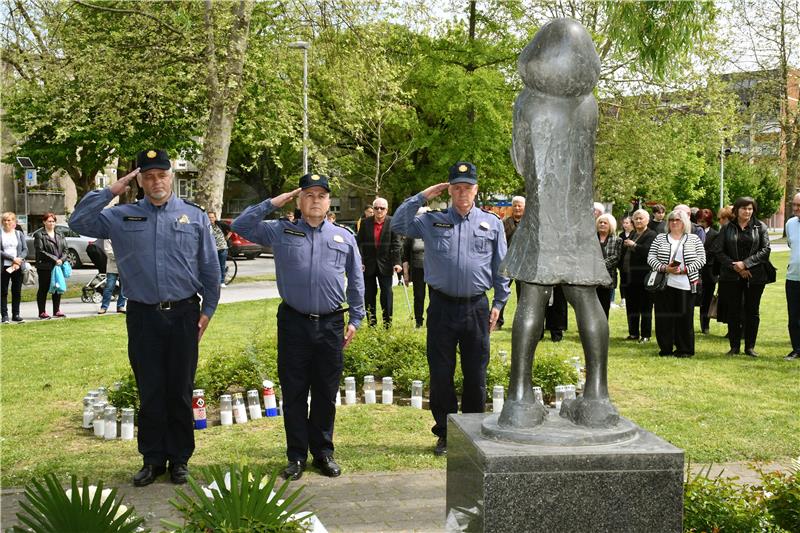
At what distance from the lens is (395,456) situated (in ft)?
22.7

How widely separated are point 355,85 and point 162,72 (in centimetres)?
495

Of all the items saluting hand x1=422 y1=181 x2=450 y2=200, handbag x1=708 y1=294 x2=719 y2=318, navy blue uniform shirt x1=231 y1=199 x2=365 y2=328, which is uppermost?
saluting hand x1=422 y1=181 x2=450 y2=200

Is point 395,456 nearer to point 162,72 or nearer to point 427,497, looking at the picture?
point 427,497

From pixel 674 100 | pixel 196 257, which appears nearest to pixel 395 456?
pixel 196 257

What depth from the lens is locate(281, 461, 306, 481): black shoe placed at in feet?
20.6

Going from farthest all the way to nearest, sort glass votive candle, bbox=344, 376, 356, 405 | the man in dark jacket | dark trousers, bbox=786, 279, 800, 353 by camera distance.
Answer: the man in dark jacket, dark trousers, bbox=786, 279, 800, 353, glass votive candle, bbox=344, 376, 356, 405

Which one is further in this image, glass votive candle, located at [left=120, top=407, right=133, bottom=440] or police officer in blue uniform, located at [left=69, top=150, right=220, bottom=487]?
glass votive candle, located at [left=120, top=407, right=133, bottom=440]

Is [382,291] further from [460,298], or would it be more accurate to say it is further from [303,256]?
[303,256]

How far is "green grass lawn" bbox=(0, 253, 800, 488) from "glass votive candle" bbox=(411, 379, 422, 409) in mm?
187

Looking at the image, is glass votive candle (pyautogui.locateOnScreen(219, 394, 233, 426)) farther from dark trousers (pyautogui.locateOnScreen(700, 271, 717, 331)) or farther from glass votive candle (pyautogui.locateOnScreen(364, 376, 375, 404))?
dark trousers (pyautogui.locateOnScreen(700, 271, 717, 331))

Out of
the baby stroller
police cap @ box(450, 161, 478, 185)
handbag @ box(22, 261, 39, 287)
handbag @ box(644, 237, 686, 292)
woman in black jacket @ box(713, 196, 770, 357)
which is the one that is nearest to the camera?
police cap @ box(450, 161, 478, 185)

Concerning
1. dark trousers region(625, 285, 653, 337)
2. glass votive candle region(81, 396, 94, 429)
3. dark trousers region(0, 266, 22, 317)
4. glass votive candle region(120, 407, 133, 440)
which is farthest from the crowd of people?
dark trousers region(0, 266, 22, 317)

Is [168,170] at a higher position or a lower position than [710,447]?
higher

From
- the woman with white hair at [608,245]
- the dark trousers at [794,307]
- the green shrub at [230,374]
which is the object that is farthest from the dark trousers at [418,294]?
the dark trousers at [794,307]
